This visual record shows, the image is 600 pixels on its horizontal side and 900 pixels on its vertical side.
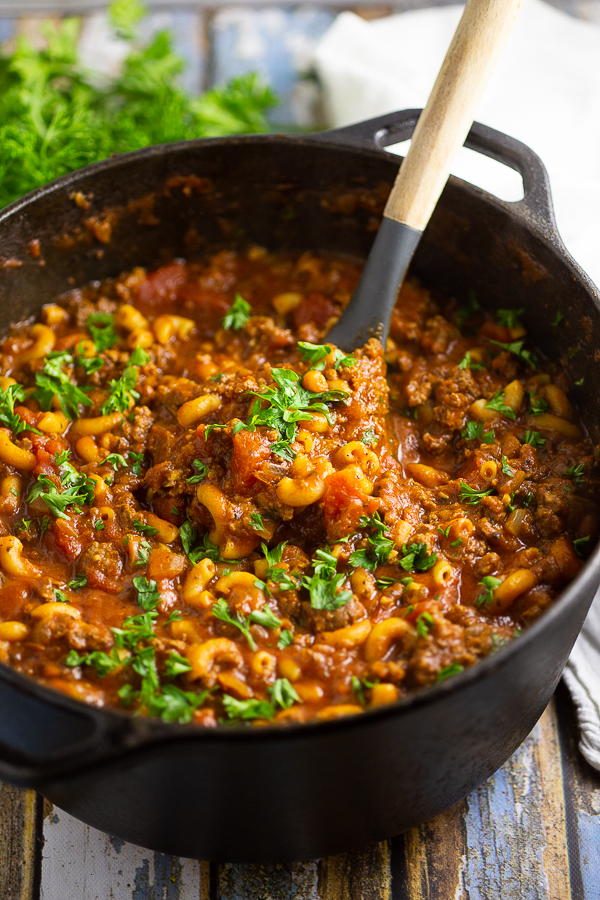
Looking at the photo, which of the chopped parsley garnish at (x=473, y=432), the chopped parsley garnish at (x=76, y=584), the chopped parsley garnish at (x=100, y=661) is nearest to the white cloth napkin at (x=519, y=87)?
the chopped parsley garnish at (x=473, y=432)

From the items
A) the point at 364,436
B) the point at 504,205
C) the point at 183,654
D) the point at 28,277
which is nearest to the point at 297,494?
the point at 364,436

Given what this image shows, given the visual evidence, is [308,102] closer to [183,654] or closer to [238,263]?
[238,263]

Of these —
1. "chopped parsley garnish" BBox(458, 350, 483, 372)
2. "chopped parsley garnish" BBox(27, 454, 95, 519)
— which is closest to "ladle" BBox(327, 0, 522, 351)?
"chopped parsley garnish" BBox(458, 350, 483, 372)

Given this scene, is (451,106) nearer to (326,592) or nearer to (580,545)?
(580,545)

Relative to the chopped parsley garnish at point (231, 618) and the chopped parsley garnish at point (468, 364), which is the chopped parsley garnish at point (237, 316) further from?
the chopped parsley garnish at point (231, 618)

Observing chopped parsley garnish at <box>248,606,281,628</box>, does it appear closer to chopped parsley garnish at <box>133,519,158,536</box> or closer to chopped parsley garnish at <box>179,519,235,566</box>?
chopped parsley garnish at <box>179,519,235,566</box>
